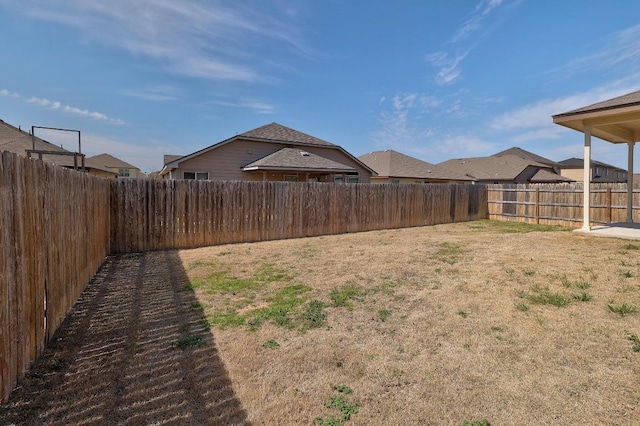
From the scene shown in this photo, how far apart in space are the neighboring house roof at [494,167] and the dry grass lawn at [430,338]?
89.5 ft

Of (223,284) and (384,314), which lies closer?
(384,314)

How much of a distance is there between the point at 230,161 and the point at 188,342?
1426 centimetres

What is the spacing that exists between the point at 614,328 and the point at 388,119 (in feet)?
80.5

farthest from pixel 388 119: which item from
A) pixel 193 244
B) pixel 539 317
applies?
pixel 539 317

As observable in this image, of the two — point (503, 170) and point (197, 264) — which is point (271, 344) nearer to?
point (197, 264)

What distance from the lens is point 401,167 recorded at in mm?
24875

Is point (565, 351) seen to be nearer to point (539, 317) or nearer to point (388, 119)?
point (539, 317)

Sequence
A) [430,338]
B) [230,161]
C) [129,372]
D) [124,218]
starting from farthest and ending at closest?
1. [230,161]
2. [124,218]
3. [430,338]
4. [129,372]

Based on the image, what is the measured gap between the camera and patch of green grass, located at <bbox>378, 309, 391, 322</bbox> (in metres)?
4.02

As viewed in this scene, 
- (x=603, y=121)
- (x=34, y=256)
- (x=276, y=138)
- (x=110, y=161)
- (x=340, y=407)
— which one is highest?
(x=110, y=161)

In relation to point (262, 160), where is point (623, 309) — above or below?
below

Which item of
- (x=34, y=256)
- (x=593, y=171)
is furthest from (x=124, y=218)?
(x=593, y=171)

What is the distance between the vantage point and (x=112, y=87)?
14.5m

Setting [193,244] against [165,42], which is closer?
[193,244]
